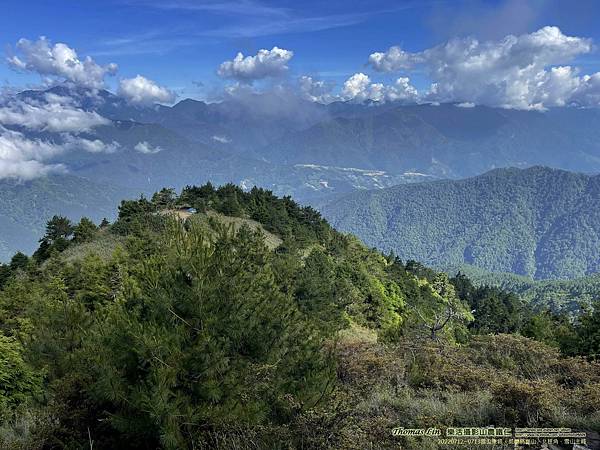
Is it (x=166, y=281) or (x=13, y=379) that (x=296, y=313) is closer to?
(x=166, y=281)

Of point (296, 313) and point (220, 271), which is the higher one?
point (220, 271)

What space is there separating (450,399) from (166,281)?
19.1 ft

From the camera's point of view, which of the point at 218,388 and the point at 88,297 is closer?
the point at 218,388

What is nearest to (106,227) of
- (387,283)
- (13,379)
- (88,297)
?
(88,297)

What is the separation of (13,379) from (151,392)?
7.45 meters

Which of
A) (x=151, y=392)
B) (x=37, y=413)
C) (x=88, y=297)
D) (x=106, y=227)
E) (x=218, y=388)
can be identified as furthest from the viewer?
Result: (x=106, y=227)

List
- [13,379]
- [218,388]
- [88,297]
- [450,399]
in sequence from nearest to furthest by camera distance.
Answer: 1. [218,388]
2. [450,399]
3. [13,379]
4. [88,297]

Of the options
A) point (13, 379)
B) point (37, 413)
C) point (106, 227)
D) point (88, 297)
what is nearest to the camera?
point (37, 413)

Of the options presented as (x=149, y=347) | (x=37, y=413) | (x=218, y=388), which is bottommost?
(x=37, y=413)

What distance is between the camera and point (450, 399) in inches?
348

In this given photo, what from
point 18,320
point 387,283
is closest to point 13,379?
point 18,320

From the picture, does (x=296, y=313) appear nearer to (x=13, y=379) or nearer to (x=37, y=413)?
(x=37, y=413)

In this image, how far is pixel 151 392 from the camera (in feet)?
24.2

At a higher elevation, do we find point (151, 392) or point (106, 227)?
point (106, 227)
